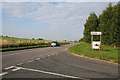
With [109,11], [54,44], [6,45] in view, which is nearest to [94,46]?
[6,45]

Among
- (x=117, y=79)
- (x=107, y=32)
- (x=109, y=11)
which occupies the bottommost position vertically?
(x=117, y=79)

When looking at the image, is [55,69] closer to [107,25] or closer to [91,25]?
[107,25]

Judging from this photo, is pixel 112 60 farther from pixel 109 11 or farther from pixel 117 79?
pixel 109 11

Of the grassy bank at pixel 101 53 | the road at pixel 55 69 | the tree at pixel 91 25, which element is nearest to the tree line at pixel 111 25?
the grassy bank at pixel 101 53

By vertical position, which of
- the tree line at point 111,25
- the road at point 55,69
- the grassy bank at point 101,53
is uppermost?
the tree line at point 111,25

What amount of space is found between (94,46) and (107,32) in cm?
1951

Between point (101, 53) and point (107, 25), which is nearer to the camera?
point (101, 53)

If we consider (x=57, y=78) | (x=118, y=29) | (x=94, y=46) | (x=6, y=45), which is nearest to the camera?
(x=57, y=78)

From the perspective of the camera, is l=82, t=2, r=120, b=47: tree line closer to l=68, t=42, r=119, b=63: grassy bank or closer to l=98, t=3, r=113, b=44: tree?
l=98, t=3, r=113, b=44: tree

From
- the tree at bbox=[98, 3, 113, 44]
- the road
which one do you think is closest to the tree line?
the tree at bbox=[98, 3, 113, 44]

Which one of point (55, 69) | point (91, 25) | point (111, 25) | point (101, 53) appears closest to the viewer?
point (55, 69)

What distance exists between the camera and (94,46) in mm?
37781

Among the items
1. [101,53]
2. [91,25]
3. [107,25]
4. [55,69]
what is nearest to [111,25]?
[107,25]

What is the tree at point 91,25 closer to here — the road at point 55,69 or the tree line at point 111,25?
the tree line at point 111,25
